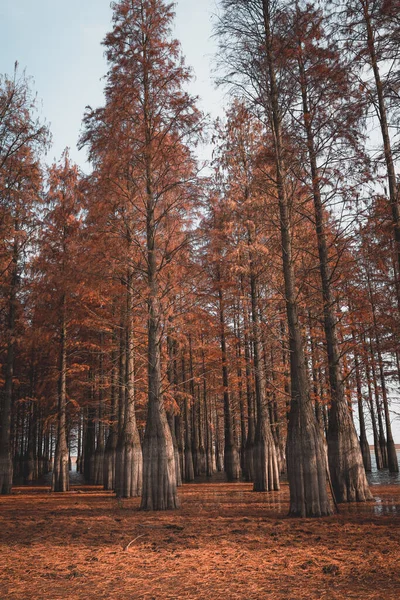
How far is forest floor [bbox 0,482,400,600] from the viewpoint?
4551mm

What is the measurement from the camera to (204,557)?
5977mm

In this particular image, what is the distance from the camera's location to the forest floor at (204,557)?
4551mm

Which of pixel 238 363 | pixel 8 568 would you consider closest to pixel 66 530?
pixel 8 568

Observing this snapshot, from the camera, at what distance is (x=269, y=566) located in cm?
538

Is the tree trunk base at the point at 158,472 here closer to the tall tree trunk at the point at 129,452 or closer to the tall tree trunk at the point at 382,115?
the tall tree trunk at the point at 129,452

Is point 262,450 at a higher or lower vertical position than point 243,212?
lower

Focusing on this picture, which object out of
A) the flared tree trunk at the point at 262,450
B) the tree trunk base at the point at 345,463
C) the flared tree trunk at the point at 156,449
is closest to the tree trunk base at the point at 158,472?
the flared tree trunk at the point at 156,449

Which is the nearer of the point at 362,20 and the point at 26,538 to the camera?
→ the point at 26,538

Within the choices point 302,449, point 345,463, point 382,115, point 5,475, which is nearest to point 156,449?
point 302,449

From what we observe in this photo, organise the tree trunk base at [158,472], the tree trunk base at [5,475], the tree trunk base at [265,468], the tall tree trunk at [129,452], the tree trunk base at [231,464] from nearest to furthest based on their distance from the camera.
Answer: the tree trunk base at [158,472] < the tall tree trunk at [129,452] < the tree trunk base at [265,468] < the tree trunk base at [5,475] < the tree trunk base at [231,464]

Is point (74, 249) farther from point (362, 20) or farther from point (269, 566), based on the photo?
point (269, 566)

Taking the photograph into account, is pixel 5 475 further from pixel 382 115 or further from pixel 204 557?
pixel 382 115

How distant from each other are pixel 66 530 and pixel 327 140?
10.4 metres

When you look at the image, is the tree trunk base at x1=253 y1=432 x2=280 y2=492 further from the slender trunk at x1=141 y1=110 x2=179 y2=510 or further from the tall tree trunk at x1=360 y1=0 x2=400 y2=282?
the tall tree trunk at x1=360 y1=0 x2=400 y2=282
